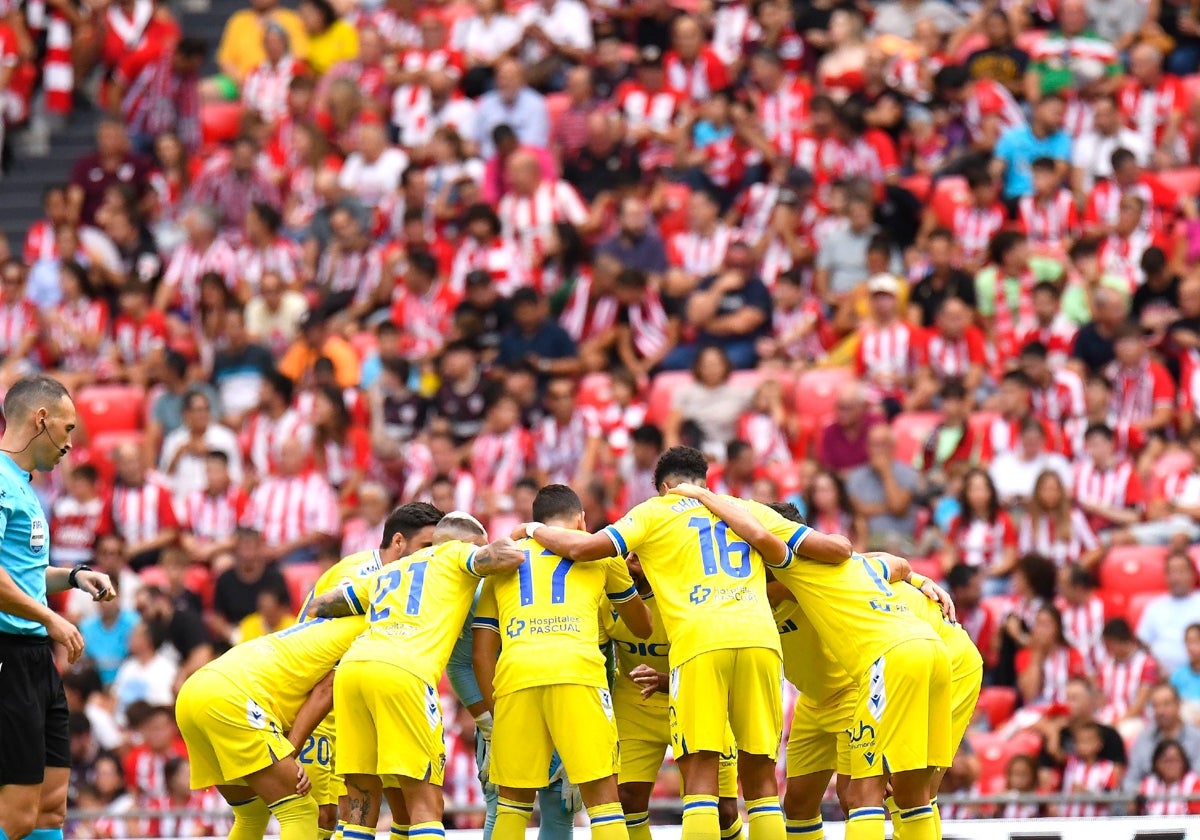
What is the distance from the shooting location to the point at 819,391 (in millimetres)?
18562

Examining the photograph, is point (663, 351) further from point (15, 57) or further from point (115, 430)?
point (15, 57)

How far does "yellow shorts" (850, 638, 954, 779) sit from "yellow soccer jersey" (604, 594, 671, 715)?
1259 millimetres

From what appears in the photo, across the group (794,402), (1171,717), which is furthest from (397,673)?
(794,402)

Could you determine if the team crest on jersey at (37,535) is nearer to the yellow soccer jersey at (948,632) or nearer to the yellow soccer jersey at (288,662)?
the yellow soccer jersey at (288,662)

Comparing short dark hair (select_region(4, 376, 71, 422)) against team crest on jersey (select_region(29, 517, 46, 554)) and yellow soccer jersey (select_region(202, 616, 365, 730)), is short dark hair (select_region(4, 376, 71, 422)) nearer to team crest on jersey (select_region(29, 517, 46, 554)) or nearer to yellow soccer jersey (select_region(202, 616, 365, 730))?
team crest on jersey (select_region(29, 517, 46, 554))


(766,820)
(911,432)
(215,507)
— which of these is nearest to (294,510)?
(215,507)

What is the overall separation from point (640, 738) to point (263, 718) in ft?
7.34

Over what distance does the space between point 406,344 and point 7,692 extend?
10193 mm

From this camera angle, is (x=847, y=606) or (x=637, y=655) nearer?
(x=847, y=606)

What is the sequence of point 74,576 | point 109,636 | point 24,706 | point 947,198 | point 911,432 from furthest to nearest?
point 947,198 < point 911,432 < point 109,636 < point 74,576 < point 24,706

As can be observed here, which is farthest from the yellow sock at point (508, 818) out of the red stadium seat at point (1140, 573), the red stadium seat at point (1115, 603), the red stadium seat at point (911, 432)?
the red stadium seat at point (911, 432)

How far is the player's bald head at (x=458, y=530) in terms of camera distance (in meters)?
11.8

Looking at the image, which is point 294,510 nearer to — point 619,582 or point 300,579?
point 300,579

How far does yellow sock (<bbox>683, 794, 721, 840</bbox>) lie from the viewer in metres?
11.0
